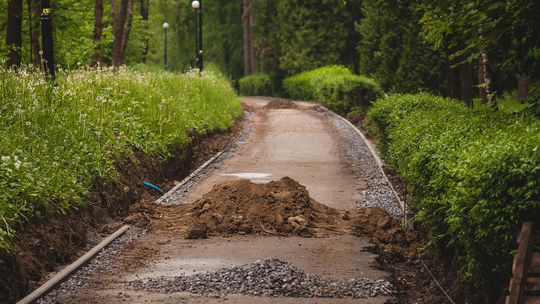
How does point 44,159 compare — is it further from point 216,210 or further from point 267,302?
point 267,302

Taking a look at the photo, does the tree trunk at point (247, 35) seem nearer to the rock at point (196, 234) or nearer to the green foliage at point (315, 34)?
the green foliage at point (315, 34)

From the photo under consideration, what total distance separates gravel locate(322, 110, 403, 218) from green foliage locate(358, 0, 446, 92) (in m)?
7.84

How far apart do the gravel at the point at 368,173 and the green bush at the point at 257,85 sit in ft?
118

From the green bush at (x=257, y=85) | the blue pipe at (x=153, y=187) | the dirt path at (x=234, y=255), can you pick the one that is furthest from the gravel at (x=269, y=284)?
the green bush at (x=257, y=85)

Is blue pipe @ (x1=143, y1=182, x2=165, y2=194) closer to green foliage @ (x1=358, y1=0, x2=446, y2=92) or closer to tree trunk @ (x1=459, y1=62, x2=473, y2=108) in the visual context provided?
tree trunk @ (x1=459, y1=62, x2=473, y2=108)

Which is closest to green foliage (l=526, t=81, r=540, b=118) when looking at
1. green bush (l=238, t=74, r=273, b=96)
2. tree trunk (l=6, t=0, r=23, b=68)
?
tree trunk (l=6, t=0, r=23, b=68)

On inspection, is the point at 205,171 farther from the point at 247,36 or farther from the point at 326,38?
the point at 247,36

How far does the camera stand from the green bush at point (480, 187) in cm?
711

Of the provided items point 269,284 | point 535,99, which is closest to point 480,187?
point 269,284

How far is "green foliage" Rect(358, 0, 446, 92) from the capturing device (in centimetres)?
3841

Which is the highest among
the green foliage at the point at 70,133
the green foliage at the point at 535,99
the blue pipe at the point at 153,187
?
the green foliage at the point at 535,99

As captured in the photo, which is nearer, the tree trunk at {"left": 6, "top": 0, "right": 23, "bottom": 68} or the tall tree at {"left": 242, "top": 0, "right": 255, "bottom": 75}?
the tree trunk at {"left": 6, "top": 0, "right": 23, "bottom": 68}

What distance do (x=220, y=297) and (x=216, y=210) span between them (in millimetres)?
4730

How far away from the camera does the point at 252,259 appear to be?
1144 centimetres
